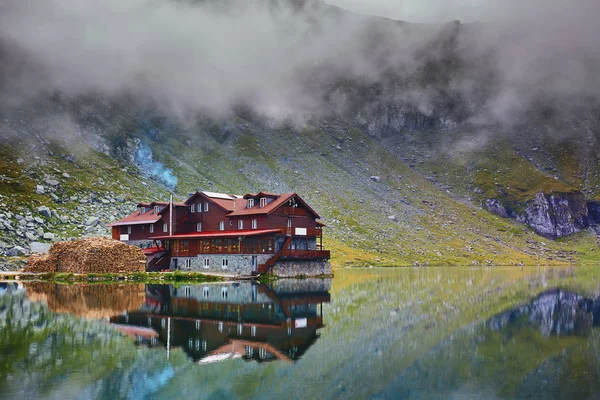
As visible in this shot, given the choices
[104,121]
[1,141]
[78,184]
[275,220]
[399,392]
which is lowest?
[399,392]

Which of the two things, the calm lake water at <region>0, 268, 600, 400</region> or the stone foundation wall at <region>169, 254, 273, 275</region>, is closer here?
the calm lake water at <region>0, 268, 600, 400</region>

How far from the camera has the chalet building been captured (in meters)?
79.9

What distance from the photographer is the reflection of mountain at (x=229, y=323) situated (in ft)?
87.8

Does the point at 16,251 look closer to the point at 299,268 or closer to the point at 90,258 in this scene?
Answer: the point at 90,258

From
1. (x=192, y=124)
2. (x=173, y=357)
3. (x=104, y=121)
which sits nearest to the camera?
(x=173, y=357)

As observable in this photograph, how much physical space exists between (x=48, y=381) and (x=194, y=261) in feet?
218

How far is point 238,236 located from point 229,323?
45.3m

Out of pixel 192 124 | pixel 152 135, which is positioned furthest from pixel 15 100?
pixel 192 124

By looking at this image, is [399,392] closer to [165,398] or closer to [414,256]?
[165,398]

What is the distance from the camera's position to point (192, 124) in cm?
19488

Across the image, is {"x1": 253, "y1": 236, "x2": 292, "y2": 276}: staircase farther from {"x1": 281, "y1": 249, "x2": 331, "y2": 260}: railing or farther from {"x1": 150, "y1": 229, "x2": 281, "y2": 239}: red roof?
{"x1": 150, "y1": 229, "x2": 281, "y2": 239}: red roof

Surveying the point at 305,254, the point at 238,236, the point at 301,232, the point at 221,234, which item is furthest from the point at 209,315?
the point at 301,232

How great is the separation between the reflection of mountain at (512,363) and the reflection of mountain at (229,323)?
6.44 m

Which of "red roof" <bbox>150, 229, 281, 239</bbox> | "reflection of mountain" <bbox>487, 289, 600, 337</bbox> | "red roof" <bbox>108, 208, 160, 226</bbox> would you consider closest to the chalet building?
"red roof" <bbox>150, 229, 281, 239</bbox>
